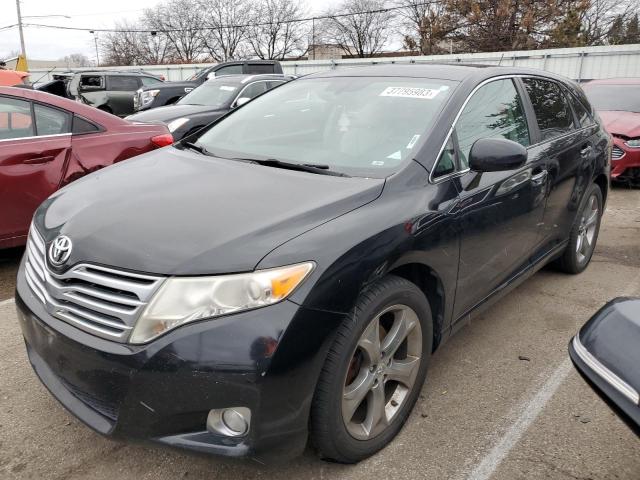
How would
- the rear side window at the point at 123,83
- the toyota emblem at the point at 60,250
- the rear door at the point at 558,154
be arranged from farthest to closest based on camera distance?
the rear side window at the point at 123,83 → the rear door at the point at 558,154 → the toyota emblem at the point at 60,250

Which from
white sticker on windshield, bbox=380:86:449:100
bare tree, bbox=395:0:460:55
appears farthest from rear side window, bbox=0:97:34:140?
bare tree, bbox=395:0:460:55

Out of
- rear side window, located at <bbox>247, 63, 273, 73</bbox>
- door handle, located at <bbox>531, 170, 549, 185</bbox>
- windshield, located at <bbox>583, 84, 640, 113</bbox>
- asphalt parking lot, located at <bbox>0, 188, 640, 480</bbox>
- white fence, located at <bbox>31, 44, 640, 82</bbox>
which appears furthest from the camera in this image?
white fence, located at <bbox>31, 44, 640, 82</bbox>

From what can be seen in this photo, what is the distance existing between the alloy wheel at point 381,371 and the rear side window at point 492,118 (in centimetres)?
91

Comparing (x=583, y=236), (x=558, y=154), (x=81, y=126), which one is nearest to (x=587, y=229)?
(x=583, y=236)

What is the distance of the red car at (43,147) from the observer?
4035 millimetres

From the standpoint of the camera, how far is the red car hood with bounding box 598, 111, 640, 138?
7.57 meters

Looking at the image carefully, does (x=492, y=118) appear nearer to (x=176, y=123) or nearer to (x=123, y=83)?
(x=176, y=123)

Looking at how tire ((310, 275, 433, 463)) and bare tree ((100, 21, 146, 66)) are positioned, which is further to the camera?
bare tree ((100, 21, 146, 66))

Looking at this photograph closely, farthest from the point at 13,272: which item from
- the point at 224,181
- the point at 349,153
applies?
the point at 349,153

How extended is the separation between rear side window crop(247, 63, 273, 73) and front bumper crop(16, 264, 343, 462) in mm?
14801

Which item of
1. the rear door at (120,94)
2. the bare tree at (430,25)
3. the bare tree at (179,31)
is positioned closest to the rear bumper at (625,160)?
the rear door at (120,94)

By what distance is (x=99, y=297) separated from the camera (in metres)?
1.87

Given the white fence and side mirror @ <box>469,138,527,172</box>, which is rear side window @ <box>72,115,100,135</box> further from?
the white fence

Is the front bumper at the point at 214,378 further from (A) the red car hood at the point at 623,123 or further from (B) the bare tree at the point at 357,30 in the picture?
(B) the bare tree at the point at 357,30
